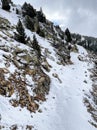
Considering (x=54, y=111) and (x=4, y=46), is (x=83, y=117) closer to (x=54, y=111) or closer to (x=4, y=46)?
(x=54, y=111)

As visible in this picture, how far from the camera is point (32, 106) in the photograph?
24359 mm

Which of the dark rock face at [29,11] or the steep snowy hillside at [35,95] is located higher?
the dark rock face at [29,11]

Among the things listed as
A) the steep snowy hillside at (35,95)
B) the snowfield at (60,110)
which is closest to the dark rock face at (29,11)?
the snowfield at (60,110)

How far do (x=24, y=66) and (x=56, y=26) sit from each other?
5425 cm

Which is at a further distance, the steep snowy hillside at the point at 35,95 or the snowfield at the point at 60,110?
the steep snowy hillside at the point at 35,95

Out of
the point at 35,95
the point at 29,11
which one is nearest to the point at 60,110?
the point at 35,95

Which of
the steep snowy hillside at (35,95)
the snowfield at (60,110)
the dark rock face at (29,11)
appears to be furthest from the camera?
the dark rock face at (29,11)

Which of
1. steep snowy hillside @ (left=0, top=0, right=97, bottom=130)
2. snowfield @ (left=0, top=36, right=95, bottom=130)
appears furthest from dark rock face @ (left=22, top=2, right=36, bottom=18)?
steep snowy hillside @ (left=0, top=0, right=97, bottom=130)

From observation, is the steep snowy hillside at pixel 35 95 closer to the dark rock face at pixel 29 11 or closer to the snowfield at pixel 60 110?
the snowfield at pixel 60 110

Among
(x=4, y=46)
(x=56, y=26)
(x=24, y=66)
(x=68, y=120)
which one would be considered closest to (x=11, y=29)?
(x=4, y=46)

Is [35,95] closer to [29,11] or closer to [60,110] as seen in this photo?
[60,110]

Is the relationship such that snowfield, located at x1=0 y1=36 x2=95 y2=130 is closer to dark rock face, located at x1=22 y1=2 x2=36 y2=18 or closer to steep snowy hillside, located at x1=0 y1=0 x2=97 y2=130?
steep snowy hillside, located at x1=0 y1=0 x2=97 y2=130

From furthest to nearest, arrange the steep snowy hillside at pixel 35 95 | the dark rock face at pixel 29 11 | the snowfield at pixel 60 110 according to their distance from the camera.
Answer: the dark rock face at pixel 29 11 < the steep snowy hillside at pixel 35 95 < the snowfield at pixel 60 110

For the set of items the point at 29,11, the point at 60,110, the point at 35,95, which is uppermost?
the point at 29,11
